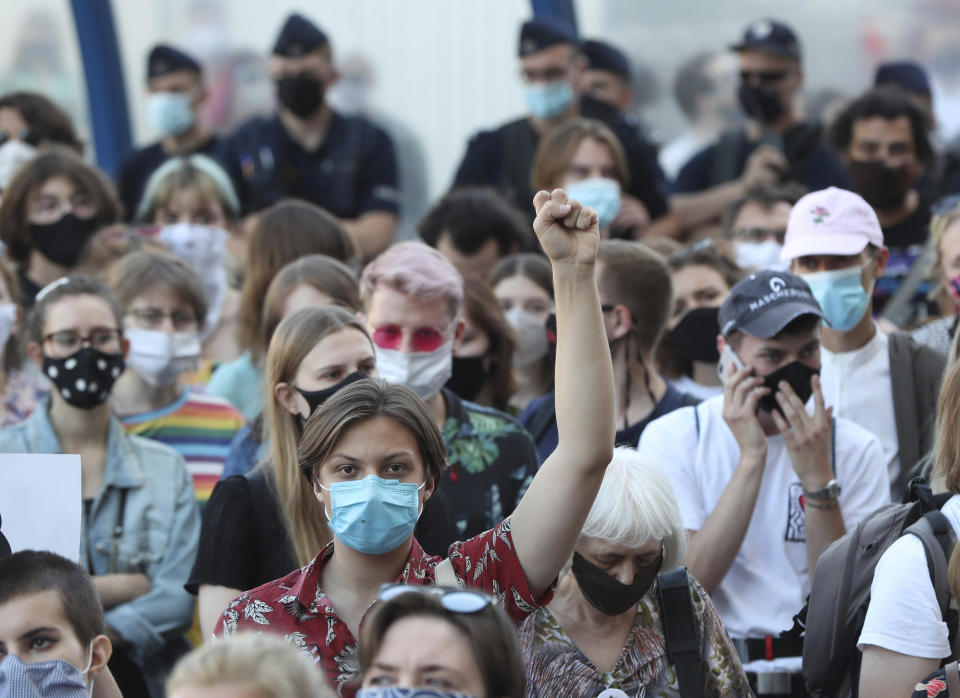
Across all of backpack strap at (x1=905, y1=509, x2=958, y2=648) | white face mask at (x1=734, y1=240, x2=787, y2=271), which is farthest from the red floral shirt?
white face mask at (x1=734, y1=240, x2=787, y2=271)

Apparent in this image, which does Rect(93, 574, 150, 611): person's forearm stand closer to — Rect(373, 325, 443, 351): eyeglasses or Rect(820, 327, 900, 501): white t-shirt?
Rect(373, 325, 443, 351): eyeglasses

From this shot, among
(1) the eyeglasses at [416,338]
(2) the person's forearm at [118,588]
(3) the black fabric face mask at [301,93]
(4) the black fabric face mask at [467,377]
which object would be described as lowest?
(2) the person's forearm at [118,588]

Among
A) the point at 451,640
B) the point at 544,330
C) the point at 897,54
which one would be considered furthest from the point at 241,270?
the point at 451,640

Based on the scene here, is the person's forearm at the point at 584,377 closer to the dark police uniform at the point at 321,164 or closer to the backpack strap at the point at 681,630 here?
the backpack strap at the point at 681,630

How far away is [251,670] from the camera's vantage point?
2857 millimetres

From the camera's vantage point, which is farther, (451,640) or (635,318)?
(635,318)

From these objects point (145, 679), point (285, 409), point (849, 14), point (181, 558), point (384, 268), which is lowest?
point (145, 679)

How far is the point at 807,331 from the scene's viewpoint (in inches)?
185

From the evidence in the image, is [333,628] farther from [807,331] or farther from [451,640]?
[807,331]

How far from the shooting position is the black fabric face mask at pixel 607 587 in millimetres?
3910

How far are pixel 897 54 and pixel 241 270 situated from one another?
4319 millimetres

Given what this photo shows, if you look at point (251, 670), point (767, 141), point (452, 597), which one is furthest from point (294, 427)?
point (767, 141)

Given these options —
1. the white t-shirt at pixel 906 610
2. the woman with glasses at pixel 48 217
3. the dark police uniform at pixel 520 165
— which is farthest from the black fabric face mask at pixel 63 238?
the white t-shirt at pixel 906 610

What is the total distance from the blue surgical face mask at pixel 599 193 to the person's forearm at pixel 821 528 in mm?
2745
